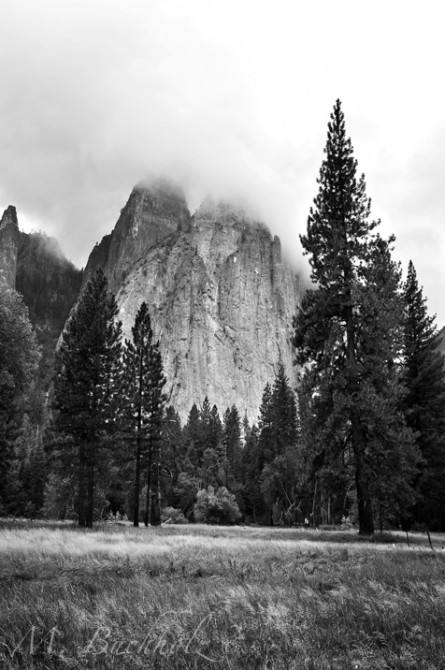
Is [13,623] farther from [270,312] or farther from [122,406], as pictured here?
[270,312]

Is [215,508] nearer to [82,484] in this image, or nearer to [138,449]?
[138,449]

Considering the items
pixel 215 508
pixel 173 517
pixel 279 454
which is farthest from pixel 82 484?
pixel 279 454

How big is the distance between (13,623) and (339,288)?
16459 millimetres

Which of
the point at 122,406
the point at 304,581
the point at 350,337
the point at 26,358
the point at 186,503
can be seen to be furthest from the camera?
the point at 186,503

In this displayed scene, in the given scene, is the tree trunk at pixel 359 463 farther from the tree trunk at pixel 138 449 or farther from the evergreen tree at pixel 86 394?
the tree trunk at pixel 138 449

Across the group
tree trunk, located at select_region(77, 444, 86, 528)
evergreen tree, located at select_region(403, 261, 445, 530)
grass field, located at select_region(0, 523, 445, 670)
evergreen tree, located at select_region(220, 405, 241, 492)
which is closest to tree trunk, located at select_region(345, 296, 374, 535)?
evergreen tree, located at select_region(403, 261, 445, 530)

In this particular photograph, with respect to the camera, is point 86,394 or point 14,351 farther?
point 86,394

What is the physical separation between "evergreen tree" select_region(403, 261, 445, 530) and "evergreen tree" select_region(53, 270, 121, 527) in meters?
18.1

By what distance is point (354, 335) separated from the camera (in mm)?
18453

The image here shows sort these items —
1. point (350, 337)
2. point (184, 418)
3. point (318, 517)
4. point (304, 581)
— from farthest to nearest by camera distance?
point (184, 418) → point (318, 517) → point (350, 337) → point (304, 581)

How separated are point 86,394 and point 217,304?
131136 mm

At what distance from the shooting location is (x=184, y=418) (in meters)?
133

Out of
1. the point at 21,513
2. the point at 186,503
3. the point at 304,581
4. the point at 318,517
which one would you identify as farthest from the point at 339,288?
the point at 21,513

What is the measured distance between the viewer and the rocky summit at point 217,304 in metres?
142
